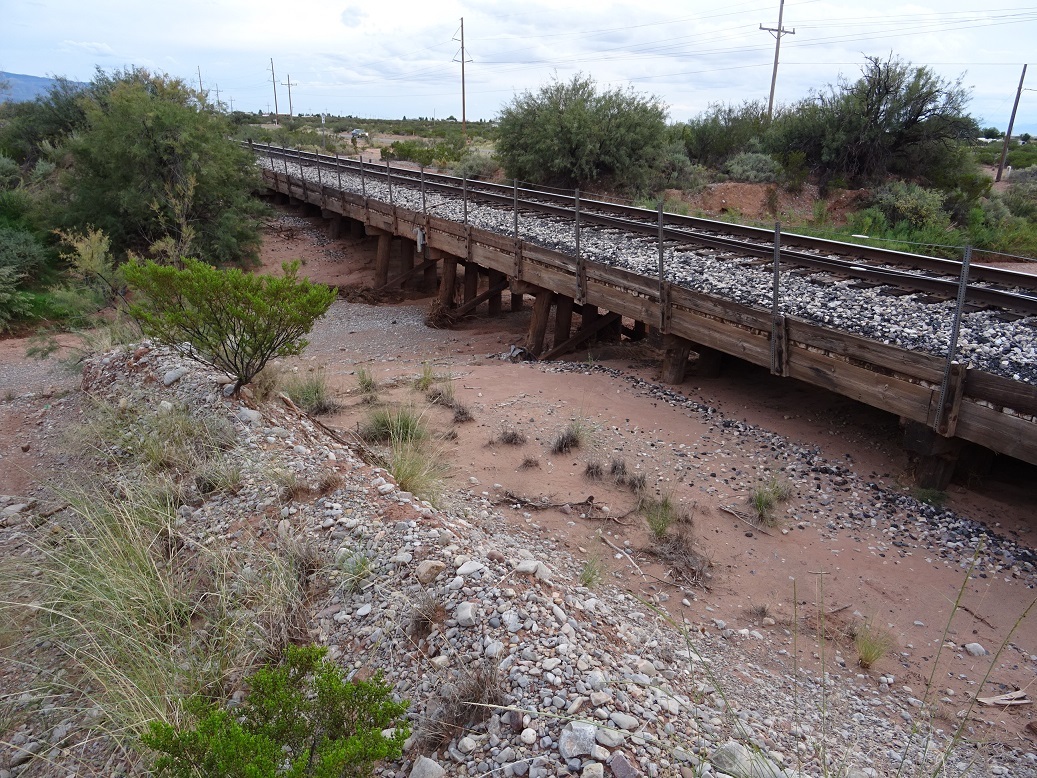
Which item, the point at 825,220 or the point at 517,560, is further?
the point at 825,220

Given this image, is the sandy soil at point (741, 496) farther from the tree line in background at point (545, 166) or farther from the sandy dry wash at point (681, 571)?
the tree line in background at point (545, 166)

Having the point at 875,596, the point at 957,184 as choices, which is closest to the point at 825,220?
the point at 957,184

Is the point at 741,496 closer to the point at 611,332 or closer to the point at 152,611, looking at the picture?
the point at 152,611

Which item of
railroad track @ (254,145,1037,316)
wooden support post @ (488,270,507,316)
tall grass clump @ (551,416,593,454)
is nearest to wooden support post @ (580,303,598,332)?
railroad track @ (254,145,1037,316)

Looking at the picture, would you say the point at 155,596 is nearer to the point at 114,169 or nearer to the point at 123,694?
the point at 123,694

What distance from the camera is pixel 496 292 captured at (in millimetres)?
16234

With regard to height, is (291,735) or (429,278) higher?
(291,735)

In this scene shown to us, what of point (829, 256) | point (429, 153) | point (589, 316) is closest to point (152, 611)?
point (589, 316)

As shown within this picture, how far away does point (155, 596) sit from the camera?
418 centimetres

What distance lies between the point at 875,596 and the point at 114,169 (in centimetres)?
2083

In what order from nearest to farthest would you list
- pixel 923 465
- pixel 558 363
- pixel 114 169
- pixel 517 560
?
1. pixel 517 560
2. pixel 923 465
3. pixel 558 363
4. pixel 114 169

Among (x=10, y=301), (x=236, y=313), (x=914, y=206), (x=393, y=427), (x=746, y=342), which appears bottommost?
(x=10, y=301)

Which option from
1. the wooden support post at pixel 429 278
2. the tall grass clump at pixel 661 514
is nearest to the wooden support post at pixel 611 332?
the tall grass clump at pixel 661 514

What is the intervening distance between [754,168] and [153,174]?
2034 cm
